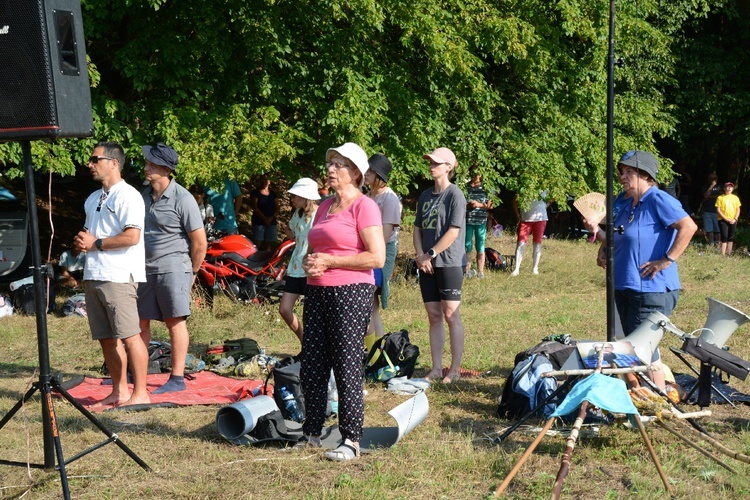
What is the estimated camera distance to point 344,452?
493 centimetres

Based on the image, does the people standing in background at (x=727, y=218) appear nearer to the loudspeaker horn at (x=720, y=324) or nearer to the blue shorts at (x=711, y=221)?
the blue shorts at (x=711, y=221)

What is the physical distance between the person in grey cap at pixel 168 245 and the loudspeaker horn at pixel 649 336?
10.8ft

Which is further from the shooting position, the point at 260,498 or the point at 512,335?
the point at 512,335

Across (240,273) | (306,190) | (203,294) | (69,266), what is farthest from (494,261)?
(306,190)

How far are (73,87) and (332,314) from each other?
1904 mm

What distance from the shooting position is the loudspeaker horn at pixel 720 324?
582 cm

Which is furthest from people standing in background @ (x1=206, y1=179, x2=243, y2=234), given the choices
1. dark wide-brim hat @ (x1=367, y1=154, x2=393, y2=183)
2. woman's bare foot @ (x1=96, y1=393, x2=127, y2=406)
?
woman's bare foot @ (x1=96, y1=393, x2=127, y2=406)

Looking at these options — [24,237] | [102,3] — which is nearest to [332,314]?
[102,3]

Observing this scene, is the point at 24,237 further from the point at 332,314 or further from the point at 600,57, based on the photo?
the point at 600,57

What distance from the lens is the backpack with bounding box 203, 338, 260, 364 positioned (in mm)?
8062

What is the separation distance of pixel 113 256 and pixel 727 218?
14.6 m

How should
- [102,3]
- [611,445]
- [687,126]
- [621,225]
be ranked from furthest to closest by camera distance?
[687,126] → [102,3] → [621,225] → [611,445]

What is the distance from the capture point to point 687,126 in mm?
20312

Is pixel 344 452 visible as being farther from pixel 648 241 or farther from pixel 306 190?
pixel 306 190
